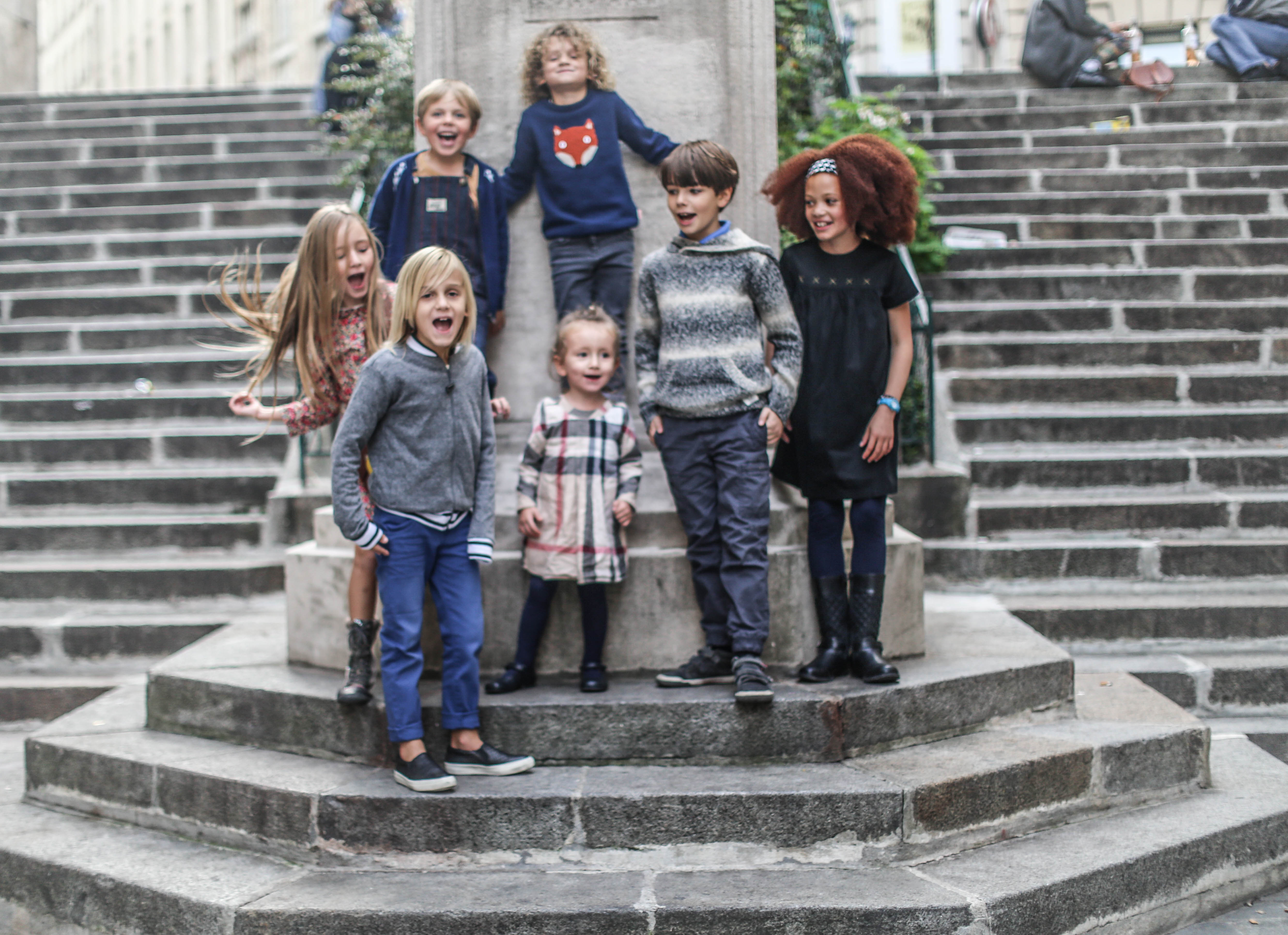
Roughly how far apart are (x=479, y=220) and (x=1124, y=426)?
4.17 metres

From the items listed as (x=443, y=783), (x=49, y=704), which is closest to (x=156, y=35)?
(x=49, y=704)

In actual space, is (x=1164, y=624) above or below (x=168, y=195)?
below

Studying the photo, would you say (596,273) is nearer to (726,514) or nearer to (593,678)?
(726,514)

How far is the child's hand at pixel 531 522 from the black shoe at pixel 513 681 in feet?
1.39

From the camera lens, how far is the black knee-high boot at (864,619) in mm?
3754

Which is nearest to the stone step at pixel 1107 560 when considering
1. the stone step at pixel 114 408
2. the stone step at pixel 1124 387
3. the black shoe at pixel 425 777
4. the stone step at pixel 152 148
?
the stone step at pixel 1124 387

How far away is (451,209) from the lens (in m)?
4.07

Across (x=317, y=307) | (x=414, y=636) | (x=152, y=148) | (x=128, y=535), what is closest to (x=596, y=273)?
(x=317, y=307)

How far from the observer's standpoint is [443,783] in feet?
10.8

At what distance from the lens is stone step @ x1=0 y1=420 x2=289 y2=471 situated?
265 inches

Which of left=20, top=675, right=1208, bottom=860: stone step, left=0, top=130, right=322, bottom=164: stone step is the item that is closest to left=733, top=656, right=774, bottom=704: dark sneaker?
left=20, top=675, right=1208, bottom=860: stone step

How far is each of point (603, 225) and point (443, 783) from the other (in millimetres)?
1987

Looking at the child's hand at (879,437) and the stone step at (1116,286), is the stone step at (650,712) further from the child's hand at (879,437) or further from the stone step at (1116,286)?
the stone step at (1116,286)

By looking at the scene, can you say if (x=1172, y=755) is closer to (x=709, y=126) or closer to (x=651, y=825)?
(x=651, y=825)
